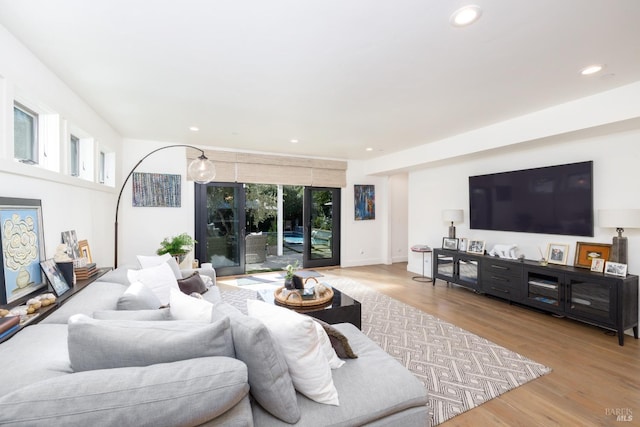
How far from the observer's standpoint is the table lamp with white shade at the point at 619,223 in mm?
2908

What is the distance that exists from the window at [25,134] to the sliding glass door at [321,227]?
450cm

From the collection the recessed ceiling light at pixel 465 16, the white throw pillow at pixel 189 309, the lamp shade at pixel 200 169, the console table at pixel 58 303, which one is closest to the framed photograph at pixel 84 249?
the console table at pixel 58 303

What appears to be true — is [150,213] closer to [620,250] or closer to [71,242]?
[71,242]

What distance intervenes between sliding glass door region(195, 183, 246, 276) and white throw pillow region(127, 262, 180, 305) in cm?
279

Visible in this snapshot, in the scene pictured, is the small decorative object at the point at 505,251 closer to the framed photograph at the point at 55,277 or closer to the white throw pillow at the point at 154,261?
the white throw pillow at the point at 154,261

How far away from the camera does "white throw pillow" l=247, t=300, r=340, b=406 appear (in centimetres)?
131

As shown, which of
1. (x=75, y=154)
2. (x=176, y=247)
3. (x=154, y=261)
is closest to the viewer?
(x=154, y=261)

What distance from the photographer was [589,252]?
3393 mm

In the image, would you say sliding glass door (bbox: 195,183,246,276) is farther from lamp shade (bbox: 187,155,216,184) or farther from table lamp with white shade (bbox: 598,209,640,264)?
table lamp with white shade (bbox: 598,209,640,264)

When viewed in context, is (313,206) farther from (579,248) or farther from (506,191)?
(579,248)

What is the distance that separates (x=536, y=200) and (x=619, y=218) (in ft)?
3.22

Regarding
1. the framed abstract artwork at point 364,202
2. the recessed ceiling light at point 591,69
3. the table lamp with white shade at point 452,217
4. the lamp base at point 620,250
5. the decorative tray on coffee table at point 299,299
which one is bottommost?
the decorative tray on coffee table at point 299,299

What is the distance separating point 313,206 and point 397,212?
2468 mm

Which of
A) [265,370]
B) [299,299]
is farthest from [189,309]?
[299,299]
